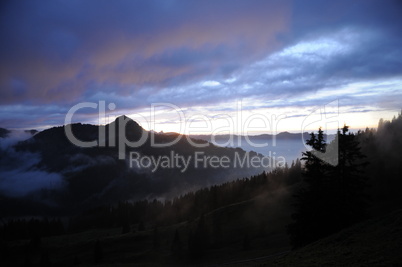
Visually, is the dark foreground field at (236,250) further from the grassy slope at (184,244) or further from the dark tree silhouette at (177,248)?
the dark tree silhouette at (177,248)

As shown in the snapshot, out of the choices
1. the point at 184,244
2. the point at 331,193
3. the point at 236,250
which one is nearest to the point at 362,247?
the point at 331,193

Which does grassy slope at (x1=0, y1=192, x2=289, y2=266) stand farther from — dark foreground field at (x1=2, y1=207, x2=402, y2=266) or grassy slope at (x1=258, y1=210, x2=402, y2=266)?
grassy slope at (x1=258, y1=210, x2=402, y2=266)

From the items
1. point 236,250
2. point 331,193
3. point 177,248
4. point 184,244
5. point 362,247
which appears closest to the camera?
point 362,247

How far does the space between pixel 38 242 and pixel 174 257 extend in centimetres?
7720

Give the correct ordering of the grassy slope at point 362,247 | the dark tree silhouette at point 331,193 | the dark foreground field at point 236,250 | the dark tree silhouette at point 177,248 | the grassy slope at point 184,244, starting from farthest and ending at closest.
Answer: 1. the dark tree silhouette at point 177,248
2. the grassy slope at point 184,244
3. the dark tree silhouette at point 331,193
4. the dark foreground field at point 236,250
5. the grassy slope at point 362,247

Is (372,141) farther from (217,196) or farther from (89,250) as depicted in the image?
(89,250)

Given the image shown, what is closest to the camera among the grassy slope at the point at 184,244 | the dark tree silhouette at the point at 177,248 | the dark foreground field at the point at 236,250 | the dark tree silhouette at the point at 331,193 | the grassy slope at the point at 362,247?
the grassy slope at the point at 362,247

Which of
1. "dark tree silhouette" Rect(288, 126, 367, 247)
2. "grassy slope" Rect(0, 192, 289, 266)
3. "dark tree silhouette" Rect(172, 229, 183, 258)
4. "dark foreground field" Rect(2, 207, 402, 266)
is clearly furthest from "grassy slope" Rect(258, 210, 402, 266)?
"dark tree silhouette" Rect(172, 229, 183, 258)

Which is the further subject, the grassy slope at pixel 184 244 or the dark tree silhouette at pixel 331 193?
the grassy slope at pixel 184 244

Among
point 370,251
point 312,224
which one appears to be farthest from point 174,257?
point 370,251

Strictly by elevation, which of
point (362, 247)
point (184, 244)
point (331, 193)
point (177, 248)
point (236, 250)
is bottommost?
point (184, 244)

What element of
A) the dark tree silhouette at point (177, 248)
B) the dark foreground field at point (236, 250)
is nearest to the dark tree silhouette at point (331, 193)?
the dark foreground field at point (236, 250)

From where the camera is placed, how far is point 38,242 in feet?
400

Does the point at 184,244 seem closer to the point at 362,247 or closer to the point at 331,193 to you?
the point at 331,193
